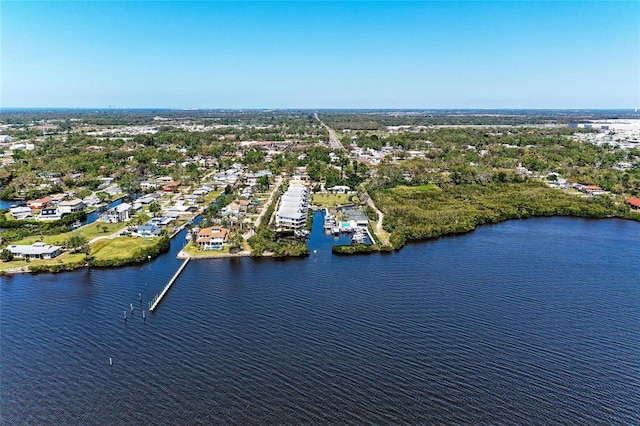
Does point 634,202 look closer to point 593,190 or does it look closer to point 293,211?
point 593,190

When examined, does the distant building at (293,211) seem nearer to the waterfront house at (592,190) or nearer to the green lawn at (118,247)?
the green lawn at (118,247)

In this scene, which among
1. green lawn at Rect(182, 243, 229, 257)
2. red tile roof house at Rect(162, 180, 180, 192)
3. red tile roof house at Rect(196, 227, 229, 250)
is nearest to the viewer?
green lawn at Rect(182, 243, 229, 257)

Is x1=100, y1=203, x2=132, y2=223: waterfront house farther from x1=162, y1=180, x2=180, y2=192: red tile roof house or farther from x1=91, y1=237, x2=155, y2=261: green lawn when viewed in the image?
x1=162, y1=180, x2=180, y2=192: red tile roof house

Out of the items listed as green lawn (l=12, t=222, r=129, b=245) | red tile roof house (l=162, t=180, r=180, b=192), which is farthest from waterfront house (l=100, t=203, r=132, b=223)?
red tile roof house (l=162, t=180, r=180, b=192)

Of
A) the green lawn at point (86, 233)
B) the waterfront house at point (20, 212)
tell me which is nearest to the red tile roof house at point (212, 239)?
the green lawn at point (86, 233)

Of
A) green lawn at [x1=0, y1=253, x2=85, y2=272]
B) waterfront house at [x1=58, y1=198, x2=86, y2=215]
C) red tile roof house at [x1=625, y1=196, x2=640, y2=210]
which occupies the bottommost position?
green lawn at [x1=0, y1=253, x2=85, y2=272]

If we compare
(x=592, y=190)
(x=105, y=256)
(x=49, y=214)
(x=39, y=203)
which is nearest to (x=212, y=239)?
(x=105, y=256)
